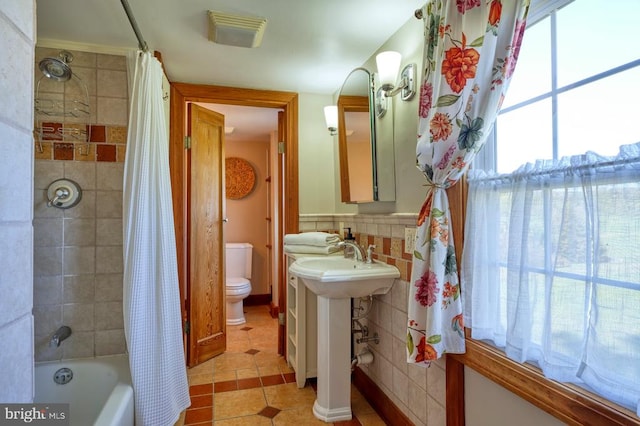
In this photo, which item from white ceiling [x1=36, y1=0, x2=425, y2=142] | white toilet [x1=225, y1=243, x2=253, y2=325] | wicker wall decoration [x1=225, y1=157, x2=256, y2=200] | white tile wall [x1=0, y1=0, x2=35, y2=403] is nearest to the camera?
white tile wall [x1=0, y1=0, x2=35, y2=403]

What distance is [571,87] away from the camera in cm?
102

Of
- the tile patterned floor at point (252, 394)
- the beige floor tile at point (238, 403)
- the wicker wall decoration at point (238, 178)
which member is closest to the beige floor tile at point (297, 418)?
the tile patterned floor at point (252, 394)


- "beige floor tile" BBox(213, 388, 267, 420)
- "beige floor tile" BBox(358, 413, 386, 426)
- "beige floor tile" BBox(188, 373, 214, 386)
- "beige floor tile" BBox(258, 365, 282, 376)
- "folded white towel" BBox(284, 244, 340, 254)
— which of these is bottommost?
"beige floor tile" BBox(358, 413, 386, 426)

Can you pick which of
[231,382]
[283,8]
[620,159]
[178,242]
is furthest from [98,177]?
[620,159]

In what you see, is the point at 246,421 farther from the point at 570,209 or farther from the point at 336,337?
the point at 570,209

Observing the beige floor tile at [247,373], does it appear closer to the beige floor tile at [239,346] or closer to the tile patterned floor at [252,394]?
the tile patterned floor at [252,394]

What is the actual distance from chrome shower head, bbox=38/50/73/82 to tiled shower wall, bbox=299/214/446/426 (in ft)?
6.20

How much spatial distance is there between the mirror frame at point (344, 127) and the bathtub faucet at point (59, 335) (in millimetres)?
1870

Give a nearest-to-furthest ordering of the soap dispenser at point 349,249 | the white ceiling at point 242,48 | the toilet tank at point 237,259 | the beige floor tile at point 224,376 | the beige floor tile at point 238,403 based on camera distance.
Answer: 1. the white ceiling at point 242,48
2. the beige floor tile at point 238,403
3. the soap dispenser at point 349,249
4. the beige floor tile at point 224,376
5. the toilet tank at point 237,259

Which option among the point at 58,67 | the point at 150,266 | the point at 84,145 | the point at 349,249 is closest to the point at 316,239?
the point at 349,249

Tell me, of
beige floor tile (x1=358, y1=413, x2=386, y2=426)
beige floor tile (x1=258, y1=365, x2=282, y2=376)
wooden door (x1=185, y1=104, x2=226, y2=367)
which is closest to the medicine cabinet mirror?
wooden door (x1=185, y1=104, x2=226, y2=367)

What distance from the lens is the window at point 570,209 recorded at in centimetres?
87

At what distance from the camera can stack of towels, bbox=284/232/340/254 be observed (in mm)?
2406

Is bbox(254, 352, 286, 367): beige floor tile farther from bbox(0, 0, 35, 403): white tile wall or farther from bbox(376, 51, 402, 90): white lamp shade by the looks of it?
bbox(0, 0, 35, 403): white tile wall
